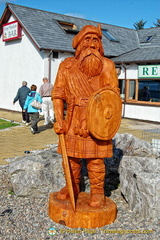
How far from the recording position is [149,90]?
14.4 meters

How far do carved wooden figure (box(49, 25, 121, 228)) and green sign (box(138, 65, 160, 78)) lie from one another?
34.2 ft

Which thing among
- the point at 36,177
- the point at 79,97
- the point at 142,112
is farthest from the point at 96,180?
the point at 142,112

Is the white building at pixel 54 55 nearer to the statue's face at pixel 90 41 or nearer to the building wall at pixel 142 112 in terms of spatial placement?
the building wall at pixel 142 112

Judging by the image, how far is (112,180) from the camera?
5281 mm

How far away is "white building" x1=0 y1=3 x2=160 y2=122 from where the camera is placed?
14.3 metres

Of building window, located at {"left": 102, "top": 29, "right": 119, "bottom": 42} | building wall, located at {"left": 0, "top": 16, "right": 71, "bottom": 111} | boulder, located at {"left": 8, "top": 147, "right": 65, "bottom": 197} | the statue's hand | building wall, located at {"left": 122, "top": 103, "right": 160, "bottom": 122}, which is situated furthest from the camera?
building window, located at {"left": 102, "top": 29, "right": 119, "bottom": 42}

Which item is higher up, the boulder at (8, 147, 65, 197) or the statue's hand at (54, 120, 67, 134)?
the statue's hand at (54, 120, 67, 134)

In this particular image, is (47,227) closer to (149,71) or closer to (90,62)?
(90,62)

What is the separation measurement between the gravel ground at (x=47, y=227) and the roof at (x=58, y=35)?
10821 mm

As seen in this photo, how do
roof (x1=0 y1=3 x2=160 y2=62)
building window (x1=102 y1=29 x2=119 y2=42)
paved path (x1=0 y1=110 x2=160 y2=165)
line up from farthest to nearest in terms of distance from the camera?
building window (x1=102 y1=29 x2=119 y2=42) → roof (x1=0 y1=3 x2=160 y2=62) → paved path (x1=0 y1=110 x2=160 y2=165)

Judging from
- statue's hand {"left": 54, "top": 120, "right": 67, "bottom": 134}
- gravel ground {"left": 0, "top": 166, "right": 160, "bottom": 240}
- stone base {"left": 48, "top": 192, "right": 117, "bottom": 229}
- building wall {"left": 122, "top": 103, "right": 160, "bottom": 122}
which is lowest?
gravel ground {"left": 0, "top": 166, "right": 160, "bottom": 240}

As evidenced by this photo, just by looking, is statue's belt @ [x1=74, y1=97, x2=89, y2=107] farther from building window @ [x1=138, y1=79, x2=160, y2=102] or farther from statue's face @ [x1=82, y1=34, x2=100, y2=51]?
building window @ [x1=138, y1=79, x2=160, y2=102]

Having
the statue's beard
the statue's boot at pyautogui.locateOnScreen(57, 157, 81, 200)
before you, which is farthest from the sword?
the statue's beard

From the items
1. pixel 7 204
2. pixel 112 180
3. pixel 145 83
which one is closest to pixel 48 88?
pixel 145 83
